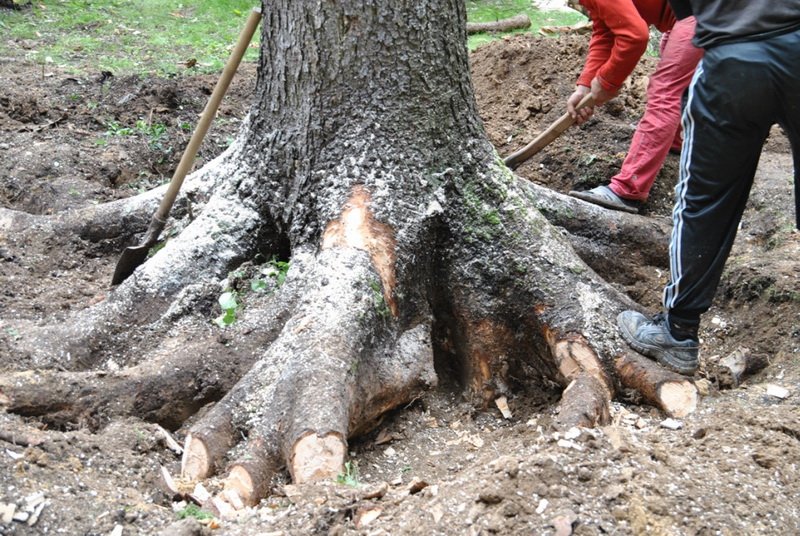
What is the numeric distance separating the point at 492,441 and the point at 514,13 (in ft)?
32.5

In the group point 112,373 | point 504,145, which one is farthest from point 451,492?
point 504,145

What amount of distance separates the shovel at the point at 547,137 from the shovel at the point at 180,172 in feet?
6.69

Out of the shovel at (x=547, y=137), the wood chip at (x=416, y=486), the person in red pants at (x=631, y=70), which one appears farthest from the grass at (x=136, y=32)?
the wood chip at (x=416, y=486)

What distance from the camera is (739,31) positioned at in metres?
2.83

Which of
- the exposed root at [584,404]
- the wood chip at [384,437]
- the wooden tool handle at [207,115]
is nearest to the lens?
the exposed root at [584,404]

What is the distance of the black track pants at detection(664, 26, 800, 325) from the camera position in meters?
2.83

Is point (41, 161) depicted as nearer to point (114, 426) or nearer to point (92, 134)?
point (92, 134)

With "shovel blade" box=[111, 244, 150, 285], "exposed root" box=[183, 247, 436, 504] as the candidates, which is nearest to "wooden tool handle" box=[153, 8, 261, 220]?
"shovel blade" box=[111, 244, 150, 285]

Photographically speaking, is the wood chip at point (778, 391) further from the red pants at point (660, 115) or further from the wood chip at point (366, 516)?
the red pants at point (660, 115)

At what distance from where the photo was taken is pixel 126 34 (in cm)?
947

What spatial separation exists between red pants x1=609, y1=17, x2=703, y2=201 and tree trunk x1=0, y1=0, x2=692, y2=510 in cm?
155

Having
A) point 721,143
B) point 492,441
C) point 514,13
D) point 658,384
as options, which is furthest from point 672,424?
point 514,13

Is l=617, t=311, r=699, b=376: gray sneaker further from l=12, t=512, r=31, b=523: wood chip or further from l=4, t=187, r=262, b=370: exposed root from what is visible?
l=12, t=512, r=31, b=523: wood chip

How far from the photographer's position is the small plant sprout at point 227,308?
11.3ft
